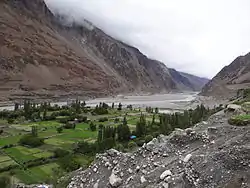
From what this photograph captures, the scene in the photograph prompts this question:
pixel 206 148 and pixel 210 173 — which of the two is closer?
pixel 210 173

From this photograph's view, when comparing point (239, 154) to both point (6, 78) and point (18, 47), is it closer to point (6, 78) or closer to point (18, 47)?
point (6, 78)

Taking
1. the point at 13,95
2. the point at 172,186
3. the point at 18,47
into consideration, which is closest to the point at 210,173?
the point at 172,186

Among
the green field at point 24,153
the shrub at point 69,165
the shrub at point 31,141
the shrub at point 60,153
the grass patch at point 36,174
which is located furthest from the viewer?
the shrub at point 31,141

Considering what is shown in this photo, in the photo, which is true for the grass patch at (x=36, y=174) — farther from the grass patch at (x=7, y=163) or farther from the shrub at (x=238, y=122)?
the shrub at (x=238, y=122)

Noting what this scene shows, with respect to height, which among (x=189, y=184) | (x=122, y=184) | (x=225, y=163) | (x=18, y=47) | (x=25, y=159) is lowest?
(x=25, y=159)

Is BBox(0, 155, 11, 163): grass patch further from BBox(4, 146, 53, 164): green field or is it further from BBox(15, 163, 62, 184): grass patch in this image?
BBox(15, 163, 62, 184): grass patch

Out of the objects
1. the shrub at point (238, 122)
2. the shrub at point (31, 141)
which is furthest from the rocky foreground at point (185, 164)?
the shrub at point (31, 141)

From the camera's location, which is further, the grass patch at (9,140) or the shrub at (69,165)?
the grass patch at (9,140)

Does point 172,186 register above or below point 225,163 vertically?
below
